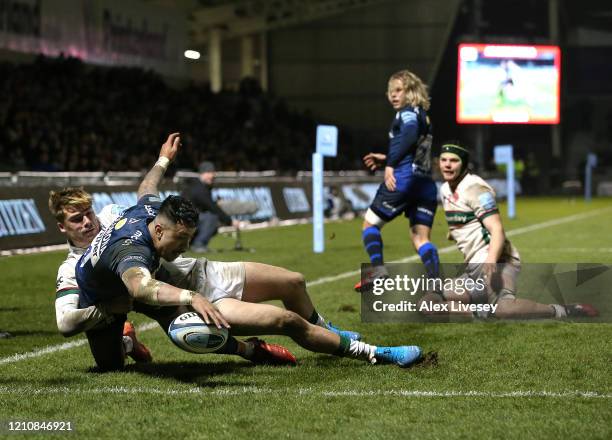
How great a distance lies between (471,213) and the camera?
29.2 ft

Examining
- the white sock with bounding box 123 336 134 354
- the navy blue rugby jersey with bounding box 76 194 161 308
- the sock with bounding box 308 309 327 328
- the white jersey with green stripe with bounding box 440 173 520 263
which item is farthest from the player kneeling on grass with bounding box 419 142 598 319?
the navy blue rugby jersey with bounding box 76 194 161 308

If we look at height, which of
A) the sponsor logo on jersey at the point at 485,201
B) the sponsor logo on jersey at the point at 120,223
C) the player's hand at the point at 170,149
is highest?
the player's hand at the point at 170,149

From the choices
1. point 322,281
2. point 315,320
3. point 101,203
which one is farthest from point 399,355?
point 101,203

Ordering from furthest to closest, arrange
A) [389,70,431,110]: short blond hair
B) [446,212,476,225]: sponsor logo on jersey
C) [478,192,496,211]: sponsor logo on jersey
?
1. [389,70,431,110]: short blond hair
2. [446,212,476,225]: sponsor logo on jersey
3. [478,192,496,211]: sponsor logo on jersey

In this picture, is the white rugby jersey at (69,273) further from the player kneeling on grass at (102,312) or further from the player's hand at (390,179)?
the player's hand at (390,179)

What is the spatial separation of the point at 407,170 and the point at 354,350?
160 inches

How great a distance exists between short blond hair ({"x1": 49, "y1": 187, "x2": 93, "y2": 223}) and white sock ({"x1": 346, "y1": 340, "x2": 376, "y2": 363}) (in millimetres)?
1969

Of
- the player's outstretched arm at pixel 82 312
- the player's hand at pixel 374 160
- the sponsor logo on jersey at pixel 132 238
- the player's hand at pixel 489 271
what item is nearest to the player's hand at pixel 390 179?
the player's hand at pixel 374 160

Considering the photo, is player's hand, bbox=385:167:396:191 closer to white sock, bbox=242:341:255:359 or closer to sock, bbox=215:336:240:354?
white sock, bbox=242:341:255:359

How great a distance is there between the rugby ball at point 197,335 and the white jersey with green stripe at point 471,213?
11.4 feet

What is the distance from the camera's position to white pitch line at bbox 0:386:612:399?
5.77 metres

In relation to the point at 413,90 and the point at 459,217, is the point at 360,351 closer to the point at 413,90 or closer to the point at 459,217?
the point at 459,217

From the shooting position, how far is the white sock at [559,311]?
334 inches

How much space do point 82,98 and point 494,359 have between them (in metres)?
23.8
